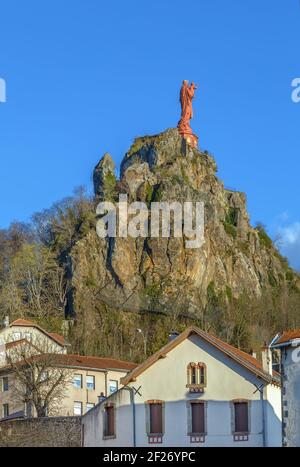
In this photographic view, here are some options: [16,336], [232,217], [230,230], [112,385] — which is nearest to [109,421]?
[112,385]

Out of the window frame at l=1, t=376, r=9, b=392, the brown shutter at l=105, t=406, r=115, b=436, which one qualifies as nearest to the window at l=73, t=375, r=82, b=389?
the window frame at l=1, t=376, r=9, b=392

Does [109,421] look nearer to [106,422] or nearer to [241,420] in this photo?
[106,422]

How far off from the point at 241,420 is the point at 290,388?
8423mm

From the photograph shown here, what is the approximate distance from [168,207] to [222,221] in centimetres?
947

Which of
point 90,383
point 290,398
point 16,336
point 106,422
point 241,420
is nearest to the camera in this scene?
point 290,398

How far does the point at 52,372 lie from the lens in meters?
69.9

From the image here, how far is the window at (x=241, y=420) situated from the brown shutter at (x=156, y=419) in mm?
3713

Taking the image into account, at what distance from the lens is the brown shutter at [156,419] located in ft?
180

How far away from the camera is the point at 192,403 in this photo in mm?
55094

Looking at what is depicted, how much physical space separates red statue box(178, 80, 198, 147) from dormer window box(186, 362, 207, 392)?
81410mm

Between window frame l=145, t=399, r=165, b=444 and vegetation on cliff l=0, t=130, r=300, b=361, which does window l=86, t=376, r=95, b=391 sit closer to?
vegetation on cliff l=0, t=130, r=300, b=361

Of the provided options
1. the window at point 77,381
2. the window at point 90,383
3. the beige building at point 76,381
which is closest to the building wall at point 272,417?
the beige building at point 76,381

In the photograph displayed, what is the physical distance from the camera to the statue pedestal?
135125 millimetres

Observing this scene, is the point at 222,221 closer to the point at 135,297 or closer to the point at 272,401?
the point at 135,297
